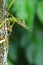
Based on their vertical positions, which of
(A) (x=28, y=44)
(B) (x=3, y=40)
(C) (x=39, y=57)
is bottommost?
(B) (x=3, y=40)

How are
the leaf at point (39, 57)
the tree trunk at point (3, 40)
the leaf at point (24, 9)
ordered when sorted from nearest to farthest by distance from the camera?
the tree trunk at point (3, 40), the leaf at point (24, 9), the leaf at point (39, 57)

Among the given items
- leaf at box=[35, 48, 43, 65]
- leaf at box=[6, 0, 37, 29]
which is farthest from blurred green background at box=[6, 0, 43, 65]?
leaf at box=[6, 0, 37, 29]

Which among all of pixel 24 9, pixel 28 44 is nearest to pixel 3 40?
pixel 24 9

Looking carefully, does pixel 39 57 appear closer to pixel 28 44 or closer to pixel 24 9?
pixel 28 44

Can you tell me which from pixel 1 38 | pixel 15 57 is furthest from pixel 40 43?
pixel 1 38

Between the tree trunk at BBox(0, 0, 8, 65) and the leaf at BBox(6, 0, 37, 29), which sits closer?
the tree trunk at BBox(0, 0, 8, 65)

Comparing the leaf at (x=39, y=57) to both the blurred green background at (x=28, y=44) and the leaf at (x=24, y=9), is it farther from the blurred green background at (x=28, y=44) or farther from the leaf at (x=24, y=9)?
the leaf at (x=24, y=9)

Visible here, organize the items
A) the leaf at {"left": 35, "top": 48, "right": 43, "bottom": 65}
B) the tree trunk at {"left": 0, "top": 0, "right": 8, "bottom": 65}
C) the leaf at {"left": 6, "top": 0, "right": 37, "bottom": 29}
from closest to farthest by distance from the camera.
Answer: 1. the tree trunk at {"left": 0, "top": 0, "right": 8, "bottom": 65}
2. the leaf at {"left": 6, "top": 0, "right": 37, "bottom": 29}
3. the leaf at {"left": 35, "top": 48, "right": 43, "bottom": 65}

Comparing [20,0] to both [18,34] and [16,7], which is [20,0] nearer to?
[16,7]

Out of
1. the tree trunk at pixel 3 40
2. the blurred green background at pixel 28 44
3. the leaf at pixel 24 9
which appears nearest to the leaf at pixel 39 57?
the blurred green background at pixel 28 44

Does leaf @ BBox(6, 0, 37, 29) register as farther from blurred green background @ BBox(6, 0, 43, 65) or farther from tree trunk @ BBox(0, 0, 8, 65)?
tree trunk @ BBox(0, 0, 8, 65)

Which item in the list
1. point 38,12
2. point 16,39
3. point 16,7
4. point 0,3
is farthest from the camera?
point 16,39
